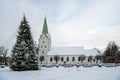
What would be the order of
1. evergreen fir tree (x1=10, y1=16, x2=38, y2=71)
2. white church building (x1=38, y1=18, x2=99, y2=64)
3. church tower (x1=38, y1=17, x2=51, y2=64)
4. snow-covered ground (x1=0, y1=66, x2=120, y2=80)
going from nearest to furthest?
snow-covered ground (x1=0, y1=66, x2=120, y2=80)
evergreen fir tree (x1=10, y1=16, x2=38, y2=71)
white church building (x1=38, y1=18, x2=99, y2=64)
church tower (x1=38, y1=17, x2=51, y2=64)

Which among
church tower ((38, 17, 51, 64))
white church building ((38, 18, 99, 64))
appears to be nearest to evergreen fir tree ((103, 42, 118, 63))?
white church building ((38, 18, 99, 64))

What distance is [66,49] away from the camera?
91562mm

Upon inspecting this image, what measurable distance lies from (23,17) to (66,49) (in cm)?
5814

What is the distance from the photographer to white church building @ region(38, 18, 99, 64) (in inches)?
3435

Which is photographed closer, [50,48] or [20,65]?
[20,65]

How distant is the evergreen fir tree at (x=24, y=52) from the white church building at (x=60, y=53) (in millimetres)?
52034

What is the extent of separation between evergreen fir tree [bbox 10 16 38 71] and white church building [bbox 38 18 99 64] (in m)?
52.0

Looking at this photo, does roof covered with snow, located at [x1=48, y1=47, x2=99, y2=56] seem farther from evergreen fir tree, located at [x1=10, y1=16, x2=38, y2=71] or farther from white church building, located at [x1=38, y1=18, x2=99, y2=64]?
evergreen fir tree, located at [x1=10, y1=16, x2=38, y2=71]

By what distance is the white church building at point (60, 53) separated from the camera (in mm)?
87250

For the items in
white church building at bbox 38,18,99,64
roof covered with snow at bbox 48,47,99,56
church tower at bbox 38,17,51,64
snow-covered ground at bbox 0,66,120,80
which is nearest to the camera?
snow-covered ground at bbox 0,66,120,80

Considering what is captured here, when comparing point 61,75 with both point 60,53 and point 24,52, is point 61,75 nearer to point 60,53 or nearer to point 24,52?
point 24,52

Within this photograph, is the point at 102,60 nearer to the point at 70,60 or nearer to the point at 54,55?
the point at 70,60

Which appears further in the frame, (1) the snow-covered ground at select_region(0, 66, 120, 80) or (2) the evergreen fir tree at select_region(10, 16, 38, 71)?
(2) the evergreen fir tree at select_region(10, 16, 38, 71)

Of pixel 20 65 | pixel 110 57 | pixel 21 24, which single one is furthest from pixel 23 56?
pixel 110 57
